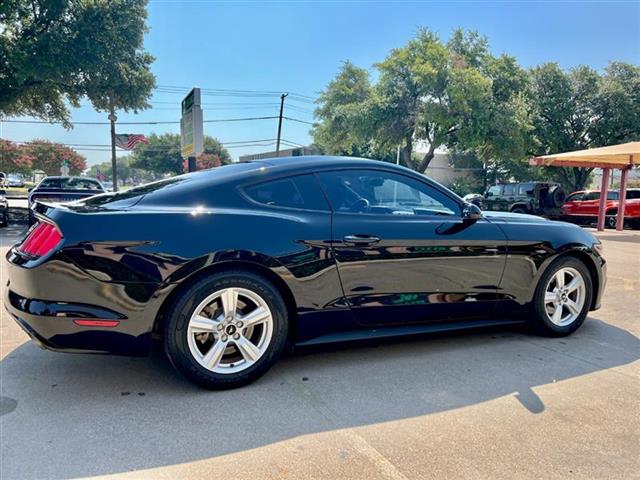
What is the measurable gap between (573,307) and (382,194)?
2.05 meters

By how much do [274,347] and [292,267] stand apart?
52 centimetres

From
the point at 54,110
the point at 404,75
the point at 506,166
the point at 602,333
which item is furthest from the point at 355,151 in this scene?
the point at 602,333

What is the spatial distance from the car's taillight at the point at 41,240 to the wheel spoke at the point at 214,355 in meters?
1.06

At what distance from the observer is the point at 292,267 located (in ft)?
9.80

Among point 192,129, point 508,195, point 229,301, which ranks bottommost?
point 229,301

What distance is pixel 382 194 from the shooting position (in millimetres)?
3582

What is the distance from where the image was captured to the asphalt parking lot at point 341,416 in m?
2.19

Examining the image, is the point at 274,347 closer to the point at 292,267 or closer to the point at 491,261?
the point at 292,267

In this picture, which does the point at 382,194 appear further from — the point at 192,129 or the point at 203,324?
the point at 192,129

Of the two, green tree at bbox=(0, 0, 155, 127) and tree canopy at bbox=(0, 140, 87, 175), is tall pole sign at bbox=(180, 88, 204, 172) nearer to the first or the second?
green tree at bbox=(0, 0, 155, 127)

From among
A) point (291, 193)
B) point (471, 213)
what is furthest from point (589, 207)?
point (291, 193)

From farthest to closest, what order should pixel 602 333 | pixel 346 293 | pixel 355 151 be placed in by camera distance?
1. pixel 355 151
2. pixel 602 333
3. pixel 346 293

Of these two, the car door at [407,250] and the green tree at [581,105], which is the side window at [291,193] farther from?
the green tree at [581,105]

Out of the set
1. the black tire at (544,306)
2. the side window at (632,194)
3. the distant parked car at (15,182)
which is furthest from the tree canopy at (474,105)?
the distant parked car at (15,182)
